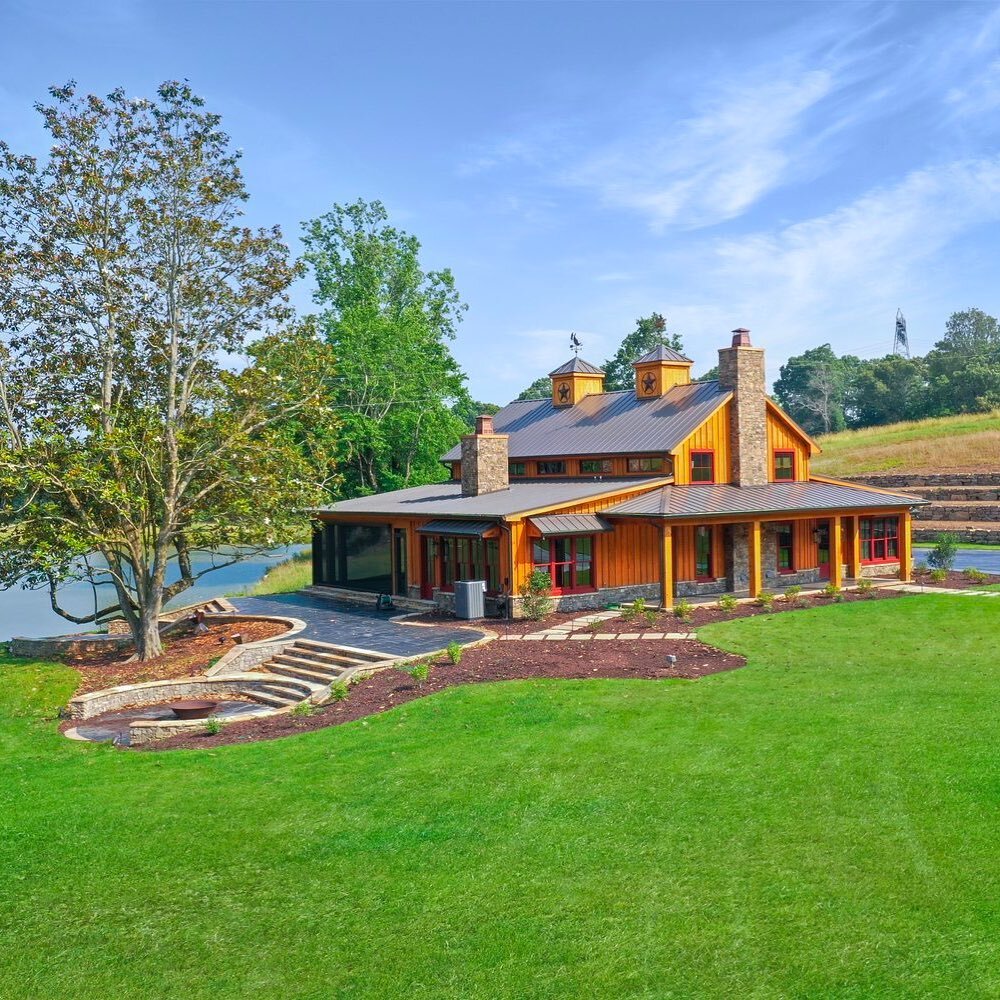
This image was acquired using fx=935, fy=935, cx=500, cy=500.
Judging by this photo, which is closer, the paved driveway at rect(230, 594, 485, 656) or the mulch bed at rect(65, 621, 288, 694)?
the mulch bed at rect(65, 621, 288, 694)

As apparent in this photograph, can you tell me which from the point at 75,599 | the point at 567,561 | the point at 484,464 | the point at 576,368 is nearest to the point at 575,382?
the point at 576,368

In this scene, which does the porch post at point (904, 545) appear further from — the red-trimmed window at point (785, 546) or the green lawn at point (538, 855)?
the green lawn at point (538, 855)

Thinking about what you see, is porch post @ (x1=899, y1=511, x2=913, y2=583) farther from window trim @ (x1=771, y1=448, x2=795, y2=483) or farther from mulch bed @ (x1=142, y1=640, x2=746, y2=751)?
mulch bed @ (x1=142, y1=640, x2=746, y2=751)

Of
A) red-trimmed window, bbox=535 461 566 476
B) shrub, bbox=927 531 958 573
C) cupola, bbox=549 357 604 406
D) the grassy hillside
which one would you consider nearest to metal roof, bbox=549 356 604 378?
cupola, bbox=549 357 604 406

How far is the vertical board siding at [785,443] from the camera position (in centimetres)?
2961

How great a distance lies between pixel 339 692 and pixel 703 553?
1335 centimetres

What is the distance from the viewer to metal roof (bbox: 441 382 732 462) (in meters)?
28.6

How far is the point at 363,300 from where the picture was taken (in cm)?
5650

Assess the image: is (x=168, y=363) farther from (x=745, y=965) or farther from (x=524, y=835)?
(x=745, y=965)

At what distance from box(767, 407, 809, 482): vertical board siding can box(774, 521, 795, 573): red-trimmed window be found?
1.83 metres

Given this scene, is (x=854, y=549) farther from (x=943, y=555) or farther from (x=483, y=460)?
(x=483, y=460)

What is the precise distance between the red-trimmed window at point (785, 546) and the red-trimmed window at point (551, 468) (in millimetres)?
7245

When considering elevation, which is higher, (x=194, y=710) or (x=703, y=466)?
(x=703, y=466)

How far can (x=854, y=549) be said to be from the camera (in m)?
28.6
